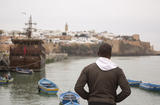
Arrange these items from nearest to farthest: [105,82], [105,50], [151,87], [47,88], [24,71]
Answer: [105,82] → [105,50] → [47,88] → [151,87] → [24,71]

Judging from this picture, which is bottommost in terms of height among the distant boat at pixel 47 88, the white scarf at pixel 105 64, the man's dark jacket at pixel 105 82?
the distant boat at pixel 47 88

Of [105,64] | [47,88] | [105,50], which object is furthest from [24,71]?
[105,64]

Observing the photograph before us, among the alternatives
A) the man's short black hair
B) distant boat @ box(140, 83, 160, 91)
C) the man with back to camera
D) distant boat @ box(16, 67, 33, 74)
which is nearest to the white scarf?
the man with back to camera

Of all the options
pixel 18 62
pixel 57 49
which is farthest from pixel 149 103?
pixel 57 49

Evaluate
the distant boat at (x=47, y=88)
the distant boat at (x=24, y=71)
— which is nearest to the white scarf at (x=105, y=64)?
the distant boat at (x=47, y=88)

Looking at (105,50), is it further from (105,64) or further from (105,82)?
(105,82)

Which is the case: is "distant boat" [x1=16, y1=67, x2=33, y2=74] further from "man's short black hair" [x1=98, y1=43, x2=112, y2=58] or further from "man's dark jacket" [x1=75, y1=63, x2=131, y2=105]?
"man's dark jacket" [x1=75, y1=63, x2=131, y2=105]

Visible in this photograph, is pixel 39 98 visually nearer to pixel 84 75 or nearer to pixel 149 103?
pixel 149 103

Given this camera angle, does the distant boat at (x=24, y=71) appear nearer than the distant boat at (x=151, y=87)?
No

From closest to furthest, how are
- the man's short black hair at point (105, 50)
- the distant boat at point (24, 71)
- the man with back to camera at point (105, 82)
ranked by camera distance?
the man with back to camera at point (105, 82) < the man's short black hair at point (105, 50) < the distant boat at point (24, 71)

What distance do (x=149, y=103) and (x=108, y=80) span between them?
66.4 ft

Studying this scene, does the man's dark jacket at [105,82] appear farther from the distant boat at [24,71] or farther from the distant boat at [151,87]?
the distant boat at [24,71]

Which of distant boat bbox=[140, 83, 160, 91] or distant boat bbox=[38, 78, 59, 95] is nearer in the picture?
distant boat bbox=[38, 78, 59, 95]

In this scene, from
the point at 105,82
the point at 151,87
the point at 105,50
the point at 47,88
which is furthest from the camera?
the point at 151,87
